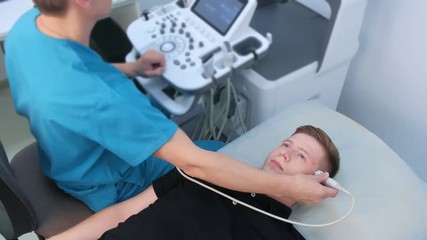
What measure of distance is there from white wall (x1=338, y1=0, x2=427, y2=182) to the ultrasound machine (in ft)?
0.61

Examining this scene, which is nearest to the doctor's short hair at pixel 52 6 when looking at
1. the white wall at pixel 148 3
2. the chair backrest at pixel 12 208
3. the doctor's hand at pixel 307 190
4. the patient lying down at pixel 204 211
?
the chair backrest at pixel 12 208

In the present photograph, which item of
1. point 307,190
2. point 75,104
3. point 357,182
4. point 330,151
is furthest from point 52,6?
point 357,182

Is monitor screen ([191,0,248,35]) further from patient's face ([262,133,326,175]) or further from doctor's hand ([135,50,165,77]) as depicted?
patient's face ([262,133,326,175])

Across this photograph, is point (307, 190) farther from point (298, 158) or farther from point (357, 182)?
point (357, 182)

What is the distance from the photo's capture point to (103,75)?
3.36 feet

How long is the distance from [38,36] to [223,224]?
725 mm

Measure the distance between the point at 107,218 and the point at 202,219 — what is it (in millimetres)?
308

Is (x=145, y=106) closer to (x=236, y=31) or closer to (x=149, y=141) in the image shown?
(x=149, y=141)

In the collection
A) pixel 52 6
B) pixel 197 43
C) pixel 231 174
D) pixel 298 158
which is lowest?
pixel 298 158

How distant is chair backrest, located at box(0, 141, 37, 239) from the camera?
98 centimetres

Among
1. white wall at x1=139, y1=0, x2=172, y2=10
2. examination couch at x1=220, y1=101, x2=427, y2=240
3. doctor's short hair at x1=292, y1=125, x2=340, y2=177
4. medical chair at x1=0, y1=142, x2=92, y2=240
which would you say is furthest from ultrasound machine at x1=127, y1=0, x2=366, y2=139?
white wall at x1=139, y1=0, x2=172, y2=10

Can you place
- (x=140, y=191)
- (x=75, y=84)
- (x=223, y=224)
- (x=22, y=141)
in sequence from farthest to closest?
(x=22, y=141) → (x=140, y=191) → (x=223, y=224) → (x=75, y=84)

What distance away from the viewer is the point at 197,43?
4.73ft

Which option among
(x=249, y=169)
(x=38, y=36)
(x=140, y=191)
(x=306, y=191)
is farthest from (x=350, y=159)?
(x=38, y=36)
